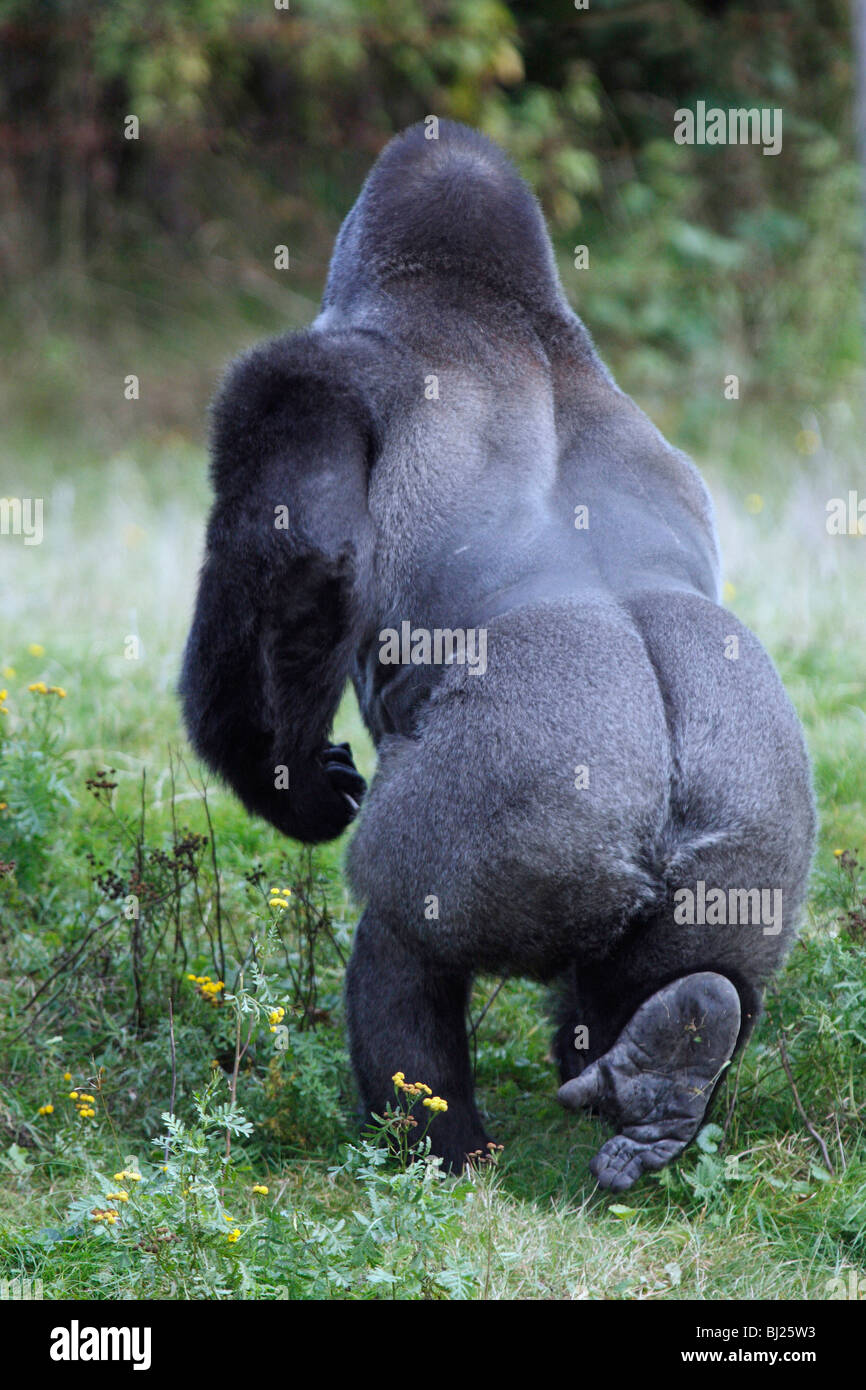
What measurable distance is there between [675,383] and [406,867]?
30.7ft

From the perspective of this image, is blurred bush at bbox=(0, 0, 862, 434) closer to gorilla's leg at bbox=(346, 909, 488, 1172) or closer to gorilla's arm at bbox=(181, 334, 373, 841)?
gorilla's arm at bbox=(181, 334, 373, 841)

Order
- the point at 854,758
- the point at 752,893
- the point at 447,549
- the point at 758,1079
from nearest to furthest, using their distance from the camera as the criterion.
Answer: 1. the point at 752,893
2. the point at 447,549
3. the point at 758,1079
4. the point at 854,758

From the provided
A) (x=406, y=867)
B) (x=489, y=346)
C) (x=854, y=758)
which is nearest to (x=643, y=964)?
(x=406, y=867)

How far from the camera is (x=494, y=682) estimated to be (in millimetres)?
2924

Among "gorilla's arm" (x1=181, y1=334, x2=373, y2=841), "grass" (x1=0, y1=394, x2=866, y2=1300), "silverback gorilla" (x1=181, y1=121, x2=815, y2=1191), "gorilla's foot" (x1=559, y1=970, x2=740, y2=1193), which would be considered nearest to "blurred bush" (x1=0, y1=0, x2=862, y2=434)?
"grass" (x1=0, y1=394, x2=866, y2=1300)

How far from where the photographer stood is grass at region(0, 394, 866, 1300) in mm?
2666

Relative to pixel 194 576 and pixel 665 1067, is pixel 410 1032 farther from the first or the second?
pixel 194 576

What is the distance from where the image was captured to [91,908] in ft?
13.0

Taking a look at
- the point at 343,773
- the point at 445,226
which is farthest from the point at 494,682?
the point at 445,226

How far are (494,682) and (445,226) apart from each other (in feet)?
3.99

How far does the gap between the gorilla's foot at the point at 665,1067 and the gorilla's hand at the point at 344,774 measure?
2.88 ft

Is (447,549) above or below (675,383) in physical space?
below

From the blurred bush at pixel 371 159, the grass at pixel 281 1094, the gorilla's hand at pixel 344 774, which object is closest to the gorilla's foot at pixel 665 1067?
the grass at pixel 281 1094

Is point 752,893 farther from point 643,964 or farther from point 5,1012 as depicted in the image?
point 5,1012
